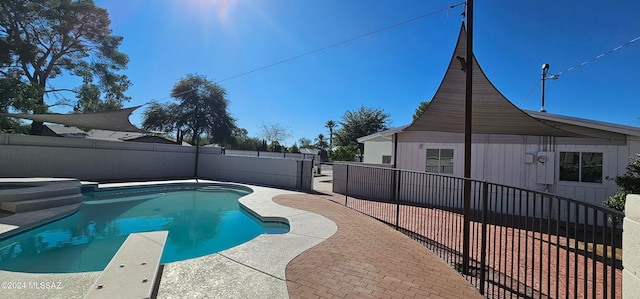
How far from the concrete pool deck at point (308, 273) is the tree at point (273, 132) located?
129 ft

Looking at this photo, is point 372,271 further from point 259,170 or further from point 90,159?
point 90,159

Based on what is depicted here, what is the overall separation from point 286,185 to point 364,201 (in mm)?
3990

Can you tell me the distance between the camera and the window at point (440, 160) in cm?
870

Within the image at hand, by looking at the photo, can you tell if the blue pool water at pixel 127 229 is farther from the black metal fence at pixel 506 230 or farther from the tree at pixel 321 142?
the tree at pixel 321 142

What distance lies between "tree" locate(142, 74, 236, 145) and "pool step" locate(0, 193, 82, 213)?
19.2 meters

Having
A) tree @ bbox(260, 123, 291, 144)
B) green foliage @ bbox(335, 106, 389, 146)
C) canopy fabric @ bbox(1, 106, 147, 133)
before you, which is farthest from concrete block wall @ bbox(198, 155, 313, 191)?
tree @ bbox(260, 123, 291, 144)

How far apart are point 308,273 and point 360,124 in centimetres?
2287

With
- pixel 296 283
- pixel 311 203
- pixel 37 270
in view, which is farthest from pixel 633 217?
pixel 311 203

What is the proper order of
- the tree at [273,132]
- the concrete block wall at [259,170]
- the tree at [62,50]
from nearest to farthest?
the concrete block wall at [259,170] → the tree at [62,50] → the tree at [273,132]

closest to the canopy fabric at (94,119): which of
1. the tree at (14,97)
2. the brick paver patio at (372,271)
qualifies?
the tree at (14,97)

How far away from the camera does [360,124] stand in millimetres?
25531

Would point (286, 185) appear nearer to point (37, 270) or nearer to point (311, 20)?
point (311, 20)

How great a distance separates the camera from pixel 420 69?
10.5 meters

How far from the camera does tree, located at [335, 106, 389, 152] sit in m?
25.5
